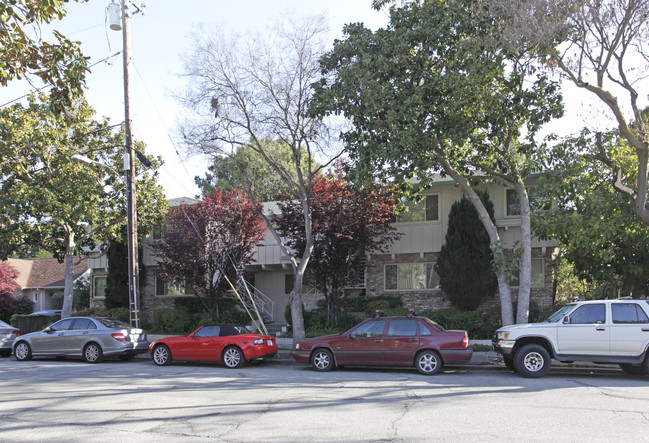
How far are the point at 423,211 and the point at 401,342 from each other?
1023 cm

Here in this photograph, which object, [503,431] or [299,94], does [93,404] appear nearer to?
[503,431]

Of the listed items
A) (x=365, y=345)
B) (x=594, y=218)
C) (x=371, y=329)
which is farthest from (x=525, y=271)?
(x=365, y=345)

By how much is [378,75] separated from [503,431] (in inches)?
446

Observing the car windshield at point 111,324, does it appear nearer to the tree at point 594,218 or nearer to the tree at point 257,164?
the tree at point 257,164

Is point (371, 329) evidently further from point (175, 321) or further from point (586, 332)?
point (175, 321)

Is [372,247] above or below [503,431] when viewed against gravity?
above

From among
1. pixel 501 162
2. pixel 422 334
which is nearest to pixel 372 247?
pixel 501 162

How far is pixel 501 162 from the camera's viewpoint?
652 inches

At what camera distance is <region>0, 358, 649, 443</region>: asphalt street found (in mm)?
7250

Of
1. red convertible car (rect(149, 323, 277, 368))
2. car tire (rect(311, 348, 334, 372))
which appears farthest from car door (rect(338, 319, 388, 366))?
red convertible car (rect(149, 323, 277, 368))

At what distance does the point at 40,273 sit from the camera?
4097cm

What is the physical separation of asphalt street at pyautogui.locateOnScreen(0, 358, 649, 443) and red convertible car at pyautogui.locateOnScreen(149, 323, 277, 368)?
913 mm

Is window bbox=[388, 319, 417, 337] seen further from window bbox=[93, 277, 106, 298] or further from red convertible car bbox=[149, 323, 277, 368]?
window bbox=[93, 277, 106, 298]

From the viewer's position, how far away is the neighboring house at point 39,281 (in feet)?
126
